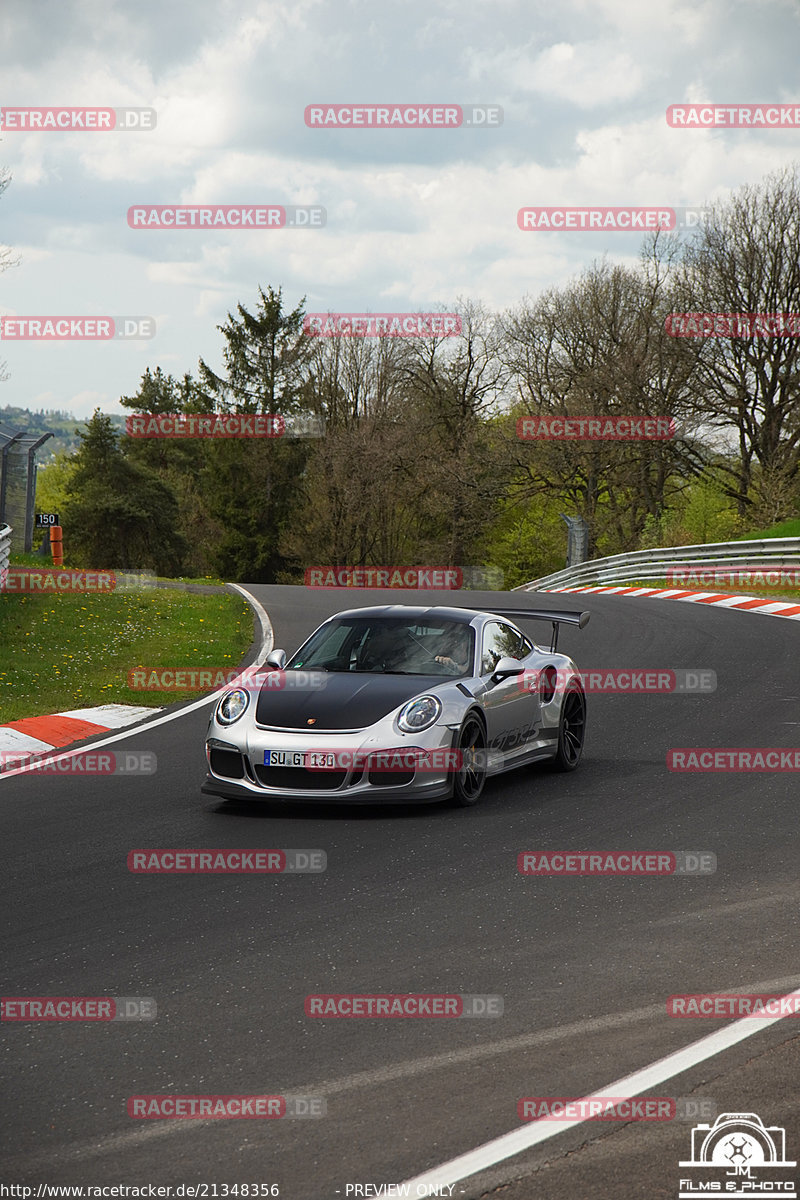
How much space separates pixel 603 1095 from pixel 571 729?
20.8ft

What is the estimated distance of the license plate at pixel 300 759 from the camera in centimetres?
819

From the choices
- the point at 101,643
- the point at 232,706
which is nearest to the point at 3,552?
the point at 101,643

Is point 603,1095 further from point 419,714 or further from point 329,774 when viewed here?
point 419,714

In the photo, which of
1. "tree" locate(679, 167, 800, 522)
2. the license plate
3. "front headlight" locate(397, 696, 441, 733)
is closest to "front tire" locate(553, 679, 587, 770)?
"front headlight" locate(397, 696, 441, 733)

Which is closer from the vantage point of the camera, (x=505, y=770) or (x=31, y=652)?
(x=505, y=770)

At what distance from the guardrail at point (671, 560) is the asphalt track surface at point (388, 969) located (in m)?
20.9

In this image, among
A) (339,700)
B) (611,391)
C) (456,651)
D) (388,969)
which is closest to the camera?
(388,969)

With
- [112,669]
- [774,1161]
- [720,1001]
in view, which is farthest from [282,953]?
[112,669]

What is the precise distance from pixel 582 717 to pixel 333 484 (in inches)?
2128

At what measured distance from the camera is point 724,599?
26641 mm

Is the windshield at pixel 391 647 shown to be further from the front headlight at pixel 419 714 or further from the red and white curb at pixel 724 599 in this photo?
the red and white curb at pixel 724 599

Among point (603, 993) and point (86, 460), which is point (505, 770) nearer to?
point (603, 993)

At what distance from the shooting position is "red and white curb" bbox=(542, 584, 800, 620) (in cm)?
2348

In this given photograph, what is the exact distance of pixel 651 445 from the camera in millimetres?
47188
